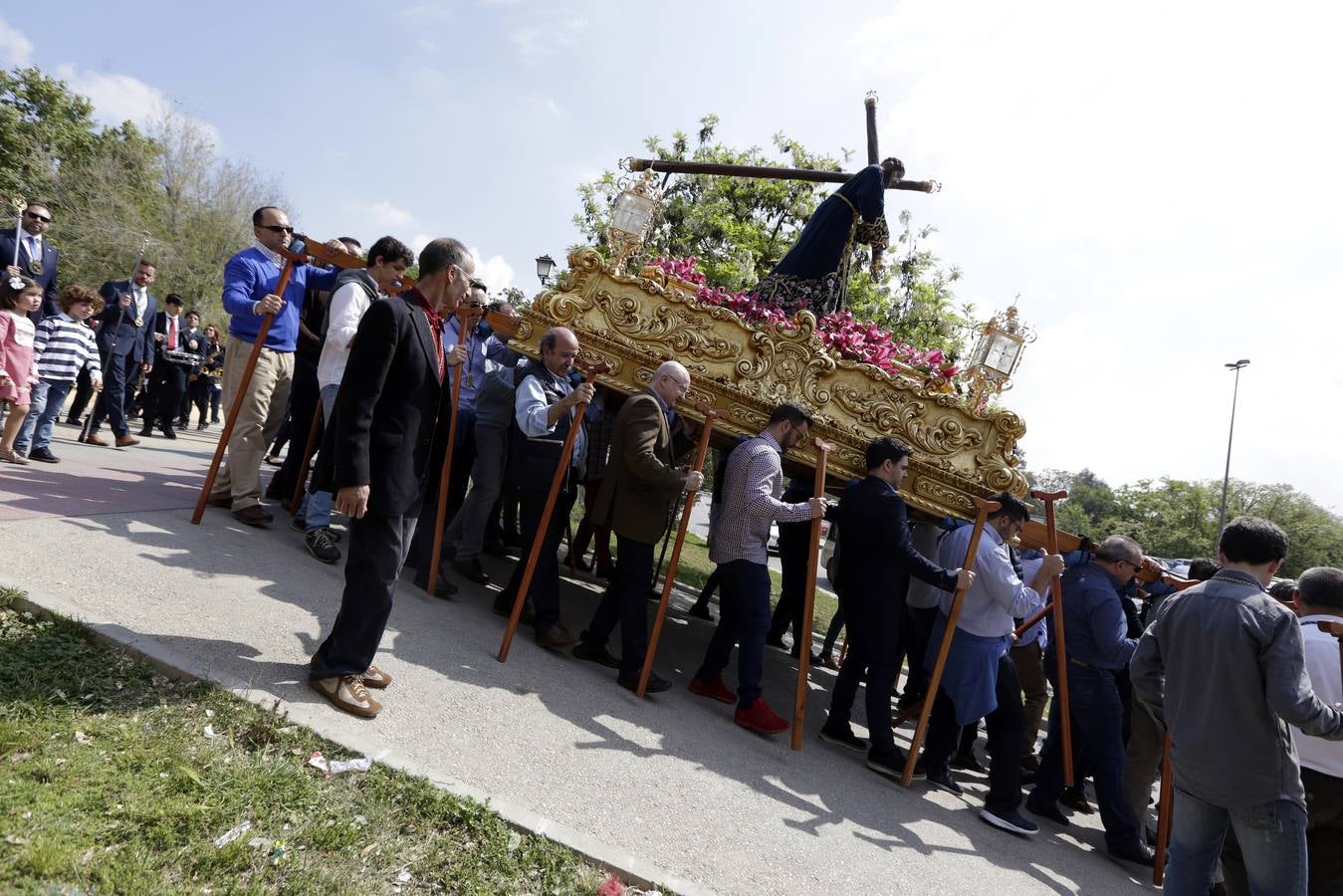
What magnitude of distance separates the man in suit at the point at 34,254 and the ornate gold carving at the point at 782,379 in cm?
499

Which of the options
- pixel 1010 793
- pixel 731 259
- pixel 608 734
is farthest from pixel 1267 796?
pixel 731 259

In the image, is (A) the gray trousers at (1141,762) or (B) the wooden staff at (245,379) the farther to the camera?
(B) the wooden staff at (245,379)

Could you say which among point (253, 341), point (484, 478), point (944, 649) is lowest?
point (944, 649)

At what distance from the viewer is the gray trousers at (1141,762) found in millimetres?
5559

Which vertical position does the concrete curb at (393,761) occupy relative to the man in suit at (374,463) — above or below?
below

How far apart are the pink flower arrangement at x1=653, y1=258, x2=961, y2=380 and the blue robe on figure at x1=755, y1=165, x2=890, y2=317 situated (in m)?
0.52

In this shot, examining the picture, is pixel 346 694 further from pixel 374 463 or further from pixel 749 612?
pixel 749 612

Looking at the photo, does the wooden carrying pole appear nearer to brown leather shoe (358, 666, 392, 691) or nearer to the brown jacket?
the brown jacket

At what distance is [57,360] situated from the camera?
7.43 metres

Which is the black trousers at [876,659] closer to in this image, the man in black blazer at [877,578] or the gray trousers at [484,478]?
the man in black blazer at [877,578]

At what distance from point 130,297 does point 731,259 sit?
10.9 m

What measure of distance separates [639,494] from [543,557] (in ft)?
3.01

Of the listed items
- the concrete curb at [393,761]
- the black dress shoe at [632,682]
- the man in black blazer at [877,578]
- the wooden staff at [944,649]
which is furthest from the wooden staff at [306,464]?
the wooden staff at [944,649]

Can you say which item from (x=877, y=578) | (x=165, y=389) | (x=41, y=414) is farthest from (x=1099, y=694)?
(x=165, y=389)
